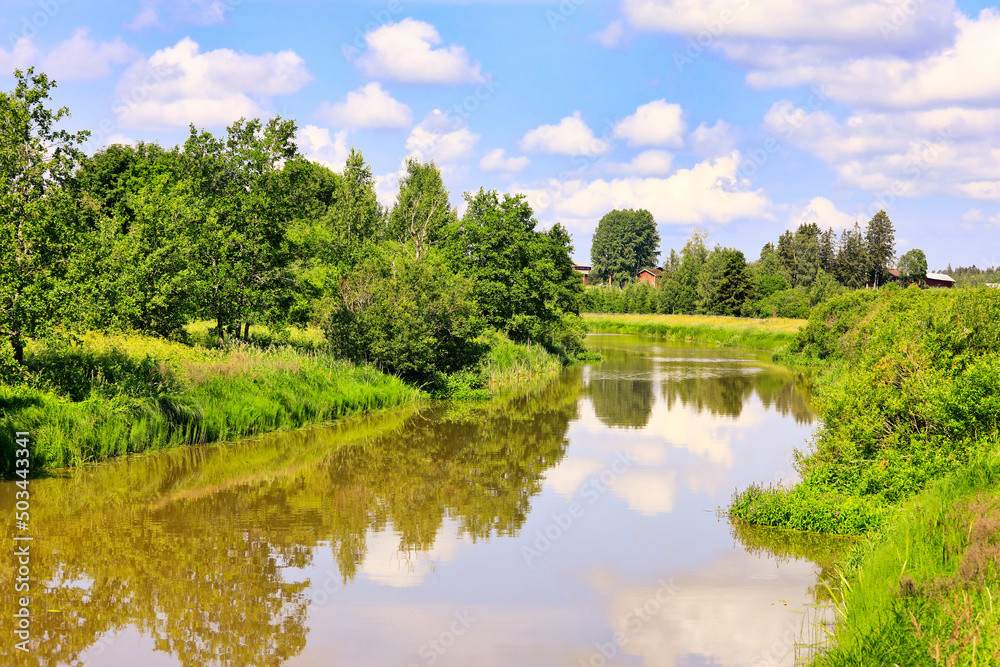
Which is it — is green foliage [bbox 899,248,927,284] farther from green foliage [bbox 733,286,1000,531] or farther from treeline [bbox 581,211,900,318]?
green foliage [bbox 733,286,1000,531]

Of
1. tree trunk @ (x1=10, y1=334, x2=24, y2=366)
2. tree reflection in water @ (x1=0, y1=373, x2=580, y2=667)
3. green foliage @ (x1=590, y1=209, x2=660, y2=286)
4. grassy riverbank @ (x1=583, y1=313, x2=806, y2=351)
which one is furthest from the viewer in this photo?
green foliage @ (x1=590, y1=209, x2=660, y2=286)

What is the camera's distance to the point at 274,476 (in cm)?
1906

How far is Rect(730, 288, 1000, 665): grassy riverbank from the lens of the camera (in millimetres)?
7812

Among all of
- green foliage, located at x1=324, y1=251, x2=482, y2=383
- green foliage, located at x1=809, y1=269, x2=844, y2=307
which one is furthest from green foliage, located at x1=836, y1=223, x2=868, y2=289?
green foliage, located at x1=324, y1=251, x2=482, y2=383

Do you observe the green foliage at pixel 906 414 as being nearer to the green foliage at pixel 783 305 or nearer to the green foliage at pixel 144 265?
the green foliage at pixel 144 265

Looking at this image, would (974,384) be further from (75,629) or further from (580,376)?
(580,376)

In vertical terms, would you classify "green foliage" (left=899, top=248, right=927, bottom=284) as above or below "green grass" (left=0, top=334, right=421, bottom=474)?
above

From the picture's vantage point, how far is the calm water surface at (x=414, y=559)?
10.2 metres

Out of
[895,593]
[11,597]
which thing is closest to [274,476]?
[11,597]

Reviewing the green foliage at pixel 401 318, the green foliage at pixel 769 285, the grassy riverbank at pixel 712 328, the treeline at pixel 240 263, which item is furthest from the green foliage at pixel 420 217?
the green foliage at pixel 769 285

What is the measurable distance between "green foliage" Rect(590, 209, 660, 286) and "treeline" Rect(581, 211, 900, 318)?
2543 cm

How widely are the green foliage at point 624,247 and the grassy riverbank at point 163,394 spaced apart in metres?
143

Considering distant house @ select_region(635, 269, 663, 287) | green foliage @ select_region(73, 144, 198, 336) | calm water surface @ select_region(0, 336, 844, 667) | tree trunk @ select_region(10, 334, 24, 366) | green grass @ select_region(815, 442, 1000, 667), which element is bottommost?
calm water surface @ select_region(0, 336, 844, 667)

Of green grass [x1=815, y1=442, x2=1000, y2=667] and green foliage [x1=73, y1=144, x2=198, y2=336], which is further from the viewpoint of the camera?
green foliage [x1=73, y1=144, x2=198, y2=336]
